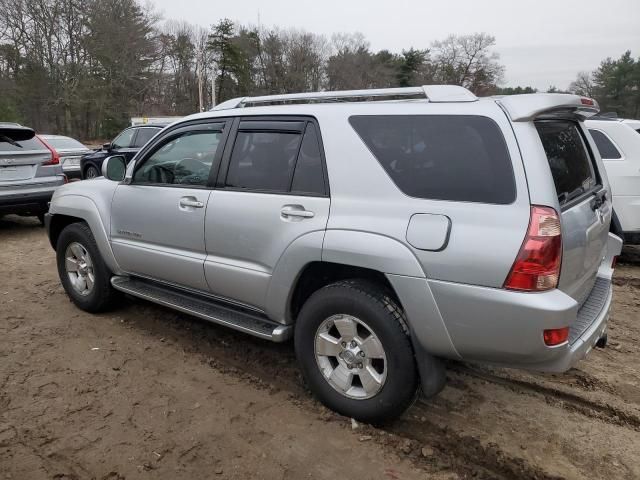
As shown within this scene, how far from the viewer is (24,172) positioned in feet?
25.6

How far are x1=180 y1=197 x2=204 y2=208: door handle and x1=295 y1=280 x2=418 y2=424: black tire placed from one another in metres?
1.13

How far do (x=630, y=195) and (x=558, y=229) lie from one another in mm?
4631

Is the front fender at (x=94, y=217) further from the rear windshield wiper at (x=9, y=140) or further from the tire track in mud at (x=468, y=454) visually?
the rear windshield wiper at (x=9, y=140)

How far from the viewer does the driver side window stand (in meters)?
3.64

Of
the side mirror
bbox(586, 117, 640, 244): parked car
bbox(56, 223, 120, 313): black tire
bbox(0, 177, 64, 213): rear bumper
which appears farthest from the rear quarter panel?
bbox(0, 177, 64, 213): rear bumper

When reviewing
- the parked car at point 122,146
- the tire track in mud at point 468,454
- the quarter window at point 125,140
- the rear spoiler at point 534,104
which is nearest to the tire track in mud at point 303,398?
the tire track in mud at point 468,454

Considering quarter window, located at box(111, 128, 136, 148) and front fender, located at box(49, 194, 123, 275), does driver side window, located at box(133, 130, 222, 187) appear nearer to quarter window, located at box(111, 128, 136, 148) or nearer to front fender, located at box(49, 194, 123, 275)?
front fender, located at box(49, 194, 123, 275)

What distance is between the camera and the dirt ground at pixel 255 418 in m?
2.59

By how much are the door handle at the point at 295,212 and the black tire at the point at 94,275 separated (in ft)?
7.27

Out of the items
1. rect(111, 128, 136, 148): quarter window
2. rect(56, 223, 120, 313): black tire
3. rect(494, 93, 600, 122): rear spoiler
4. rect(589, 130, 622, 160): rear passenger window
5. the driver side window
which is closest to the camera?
rect(494, 93, 600, 122): rear spoiler

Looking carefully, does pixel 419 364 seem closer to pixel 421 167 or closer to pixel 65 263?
pixel 421 167

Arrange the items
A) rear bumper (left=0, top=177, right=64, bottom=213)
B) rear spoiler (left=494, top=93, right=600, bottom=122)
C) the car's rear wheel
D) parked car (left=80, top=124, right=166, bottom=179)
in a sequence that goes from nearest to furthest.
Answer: rear spoiler (left=494, top=93, right=600, bottom=122)
rear bumper (left=0, top=177, right=64, bottom=213)
parked car (left=80, top=124, right=166, bottom=179)
the car's rear wheel

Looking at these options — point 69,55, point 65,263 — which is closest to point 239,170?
point 65,263

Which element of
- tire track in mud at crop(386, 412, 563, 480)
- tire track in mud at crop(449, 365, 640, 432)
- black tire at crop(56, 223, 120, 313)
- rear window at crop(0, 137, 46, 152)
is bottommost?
tire track in mud at crop(386, 412, 563, 480)
